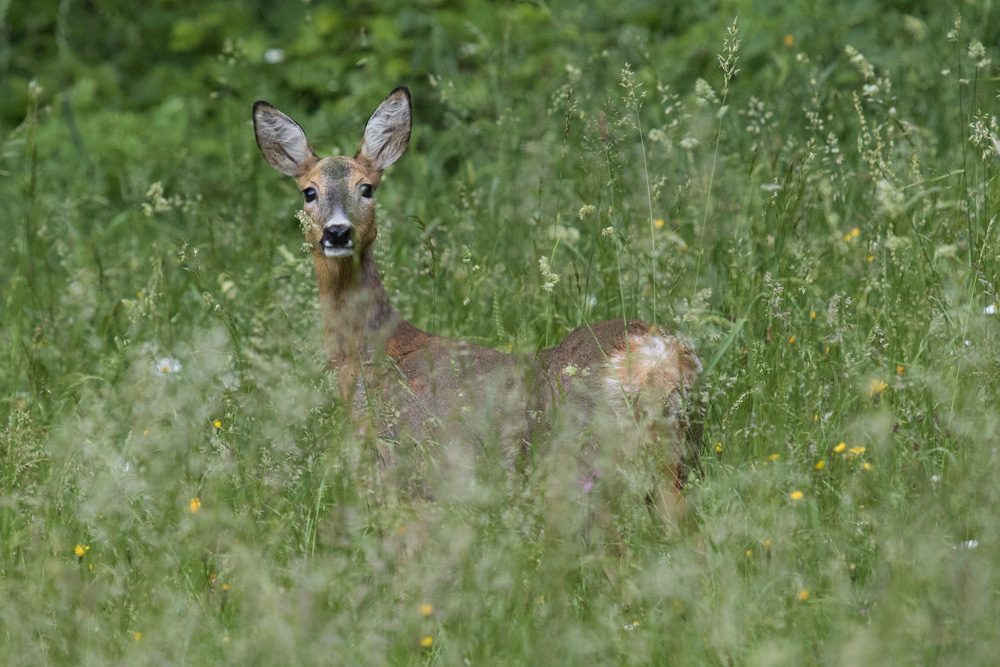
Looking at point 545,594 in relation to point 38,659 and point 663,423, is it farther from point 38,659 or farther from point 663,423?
point 38,659

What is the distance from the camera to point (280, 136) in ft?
13.2

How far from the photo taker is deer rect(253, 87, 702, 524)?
120 inches

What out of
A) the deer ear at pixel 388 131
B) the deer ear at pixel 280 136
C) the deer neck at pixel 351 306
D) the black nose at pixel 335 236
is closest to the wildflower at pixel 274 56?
the deer ear at pixel 280 136

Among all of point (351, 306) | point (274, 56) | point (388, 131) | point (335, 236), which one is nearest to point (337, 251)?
point (335, 236)

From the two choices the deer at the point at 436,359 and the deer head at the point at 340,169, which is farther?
the deer head at the point at 340,169

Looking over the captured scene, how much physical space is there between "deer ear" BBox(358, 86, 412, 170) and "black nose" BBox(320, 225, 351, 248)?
446 millimetres

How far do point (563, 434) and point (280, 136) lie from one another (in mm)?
1768

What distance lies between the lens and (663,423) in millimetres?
2992

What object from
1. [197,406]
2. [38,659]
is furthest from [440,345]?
[38,659]

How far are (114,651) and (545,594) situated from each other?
33.8 inches

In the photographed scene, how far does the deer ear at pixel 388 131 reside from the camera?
3963 millimetres

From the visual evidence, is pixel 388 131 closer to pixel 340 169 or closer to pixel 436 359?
pixel 340 169

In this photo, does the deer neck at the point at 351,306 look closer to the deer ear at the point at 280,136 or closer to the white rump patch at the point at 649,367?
the deer ear at the point at 280,136

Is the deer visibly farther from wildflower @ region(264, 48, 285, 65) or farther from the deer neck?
wildflower @ region(264, 48, 285, 65)
